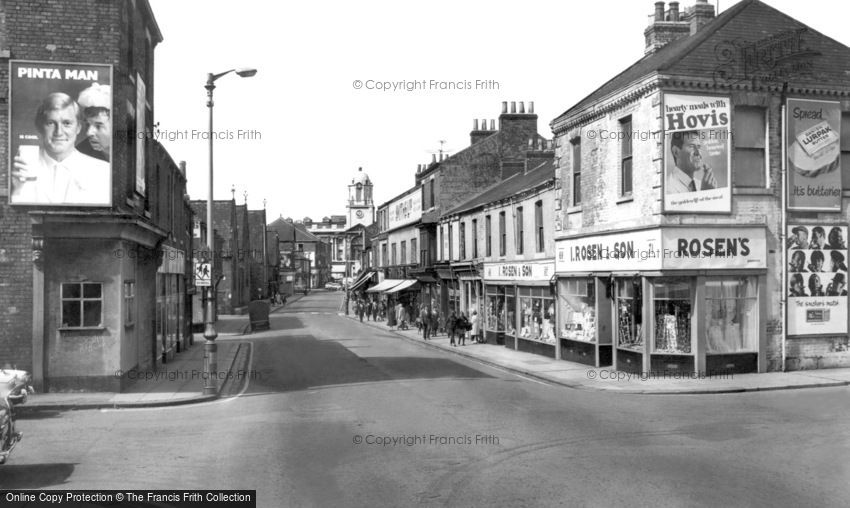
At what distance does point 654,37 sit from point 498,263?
11.4 metres

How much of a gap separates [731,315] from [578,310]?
5615mm

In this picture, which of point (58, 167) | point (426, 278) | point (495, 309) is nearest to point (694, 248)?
point (495, 309)

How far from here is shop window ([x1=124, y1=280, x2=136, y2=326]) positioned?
1852cm

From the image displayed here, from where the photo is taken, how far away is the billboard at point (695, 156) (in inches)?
789

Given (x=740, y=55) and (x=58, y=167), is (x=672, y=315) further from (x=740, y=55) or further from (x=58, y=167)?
(x=58, y=167)

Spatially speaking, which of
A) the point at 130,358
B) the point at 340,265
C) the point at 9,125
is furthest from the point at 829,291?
the point at 340,265

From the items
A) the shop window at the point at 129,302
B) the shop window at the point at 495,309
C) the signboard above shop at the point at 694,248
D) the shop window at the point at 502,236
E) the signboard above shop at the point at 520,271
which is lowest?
the shop window at the point at 495,309

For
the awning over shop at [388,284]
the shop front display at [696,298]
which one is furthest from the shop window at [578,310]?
the awning over shop at [388,284]

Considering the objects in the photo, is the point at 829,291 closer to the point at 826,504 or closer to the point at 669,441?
the point at 669,441

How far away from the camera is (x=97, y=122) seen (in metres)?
18.1

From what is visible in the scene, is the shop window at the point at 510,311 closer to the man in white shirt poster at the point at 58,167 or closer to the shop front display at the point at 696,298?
the shop front display at the point at 696,298

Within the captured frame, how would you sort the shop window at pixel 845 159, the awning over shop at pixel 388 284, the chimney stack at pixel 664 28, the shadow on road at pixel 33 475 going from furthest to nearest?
1. the awning over shop at pixel 388 284
2. the chimney stack at pixel 664 28
3. the shop window at pixel 845 159
4. the shadow on road at pixel 33 475

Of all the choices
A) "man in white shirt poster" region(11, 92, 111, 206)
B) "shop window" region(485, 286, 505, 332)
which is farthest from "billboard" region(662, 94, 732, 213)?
"man in white shirt poster" region(11, 92, 111, 206)

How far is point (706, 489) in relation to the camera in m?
8.87
